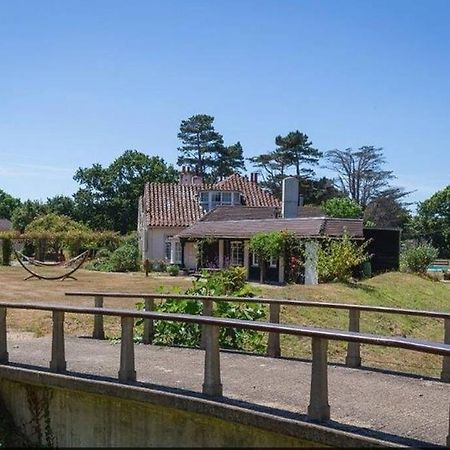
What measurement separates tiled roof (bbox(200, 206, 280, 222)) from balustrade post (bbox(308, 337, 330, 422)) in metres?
32.7

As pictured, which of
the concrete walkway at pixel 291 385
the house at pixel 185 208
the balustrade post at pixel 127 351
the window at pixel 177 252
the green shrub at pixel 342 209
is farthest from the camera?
the green shrub at pixel 342 209

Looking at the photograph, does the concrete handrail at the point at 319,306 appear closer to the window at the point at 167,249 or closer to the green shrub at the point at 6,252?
the green shrub at the point at 6,252

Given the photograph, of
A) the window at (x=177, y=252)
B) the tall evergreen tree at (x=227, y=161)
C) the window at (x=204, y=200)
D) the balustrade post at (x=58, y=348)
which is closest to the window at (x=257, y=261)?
the window at (x=177, y=252)

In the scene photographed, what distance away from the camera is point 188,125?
7750 cm

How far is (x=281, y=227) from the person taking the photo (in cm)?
3033

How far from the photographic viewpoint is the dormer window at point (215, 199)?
44438 millimetres

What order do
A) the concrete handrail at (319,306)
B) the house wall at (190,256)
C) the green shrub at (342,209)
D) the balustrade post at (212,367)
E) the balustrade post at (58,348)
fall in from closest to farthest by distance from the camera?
the balustrade post at (212,367) < the balustrade post at (58,348) < the concrete handrail at (319,306) < the house wall at (190,256) < the green shrub at (342,209)

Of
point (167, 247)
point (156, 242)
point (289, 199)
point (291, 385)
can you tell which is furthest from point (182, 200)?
point (291, 385)

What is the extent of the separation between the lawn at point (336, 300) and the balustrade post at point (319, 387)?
4.41m

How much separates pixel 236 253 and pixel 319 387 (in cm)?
2757

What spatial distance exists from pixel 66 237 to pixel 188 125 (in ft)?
130

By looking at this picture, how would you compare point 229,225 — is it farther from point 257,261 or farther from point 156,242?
point 156,242

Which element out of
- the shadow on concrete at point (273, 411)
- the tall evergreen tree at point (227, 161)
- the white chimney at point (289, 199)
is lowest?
the shadow on concrete at point (273, 411)

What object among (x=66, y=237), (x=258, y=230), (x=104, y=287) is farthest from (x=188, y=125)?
(x=104, y=287)
